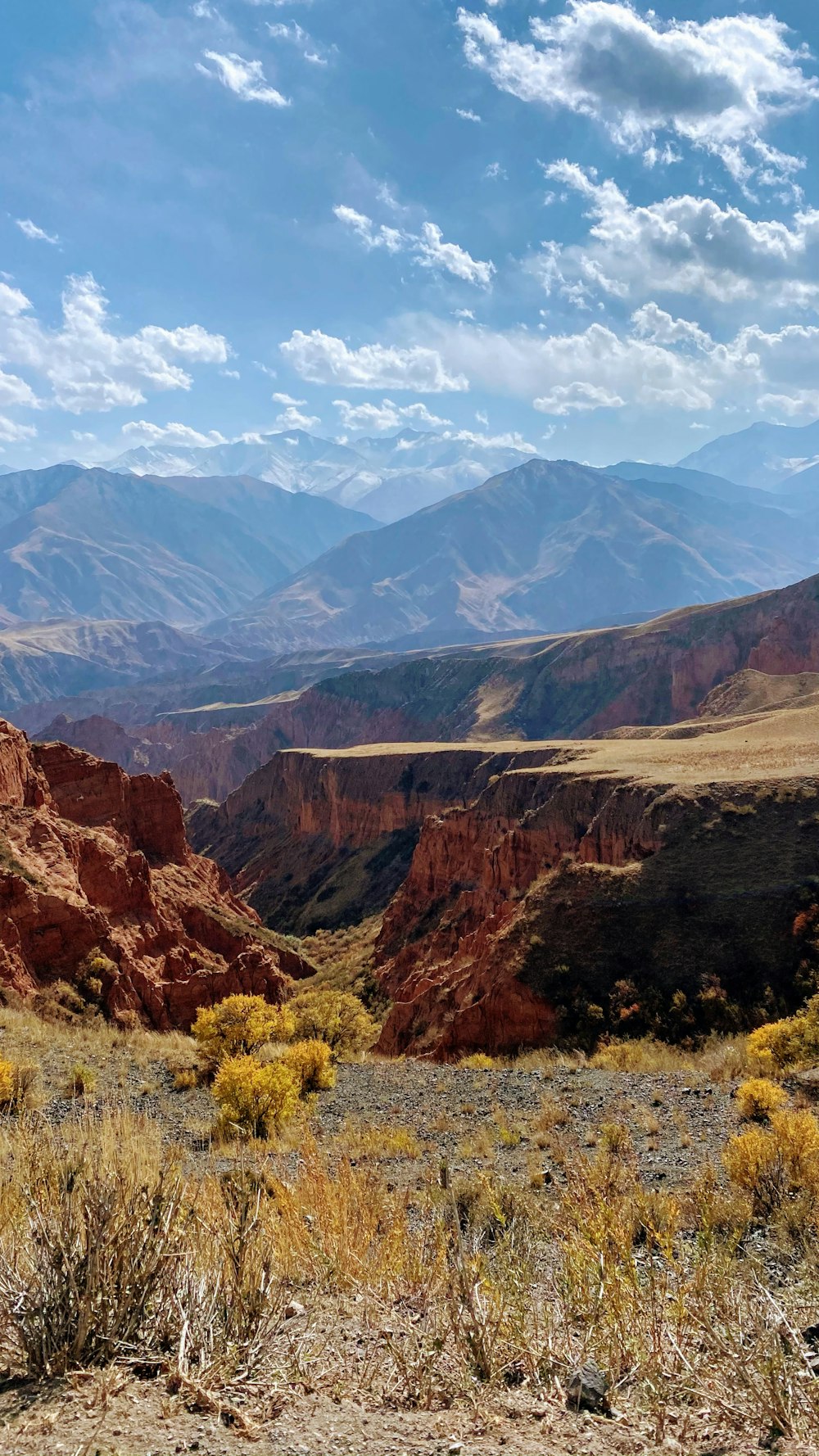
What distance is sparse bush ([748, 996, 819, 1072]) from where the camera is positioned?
1558cm

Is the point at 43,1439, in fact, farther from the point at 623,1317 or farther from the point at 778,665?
the point at 778,665

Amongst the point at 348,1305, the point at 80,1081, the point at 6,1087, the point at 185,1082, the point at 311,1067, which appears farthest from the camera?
the point at 311,1067

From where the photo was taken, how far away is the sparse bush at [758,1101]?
11844 millimetres

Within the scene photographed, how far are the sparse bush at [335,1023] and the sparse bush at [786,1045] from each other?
10229 mm

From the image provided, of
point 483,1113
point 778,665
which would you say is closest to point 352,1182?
point 483,1113

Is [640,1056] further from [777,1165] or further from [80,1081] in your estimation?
[80,1081]

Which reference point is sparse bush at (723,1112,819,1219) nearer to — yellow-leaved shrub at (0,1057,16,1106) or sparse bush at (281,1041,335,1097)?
sparse bush at (281,1041,335,1097)

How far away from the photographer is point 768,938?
78.8ft

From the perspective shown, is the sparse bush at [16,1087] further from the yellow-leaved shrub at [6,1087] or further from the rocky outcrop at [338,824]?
the rocky outcrop at [338,824]

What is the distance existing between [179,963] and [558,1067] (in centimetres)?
2057

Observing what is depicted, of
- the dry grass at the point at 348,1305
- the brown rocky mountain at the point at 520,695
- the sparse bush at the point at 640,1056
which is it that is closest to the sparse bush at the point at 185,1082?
the sparse bush at the point at 640,1056

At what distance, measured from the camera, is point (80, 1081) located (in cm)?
1351

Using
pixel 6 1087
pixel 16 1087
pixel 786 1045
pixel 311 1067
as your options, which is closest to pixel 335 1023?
pixel 311 1067

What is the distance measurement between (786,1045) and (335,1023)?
47.9ft
